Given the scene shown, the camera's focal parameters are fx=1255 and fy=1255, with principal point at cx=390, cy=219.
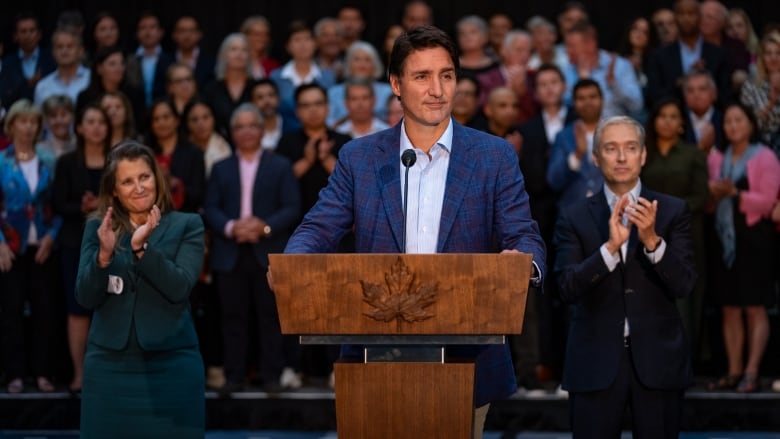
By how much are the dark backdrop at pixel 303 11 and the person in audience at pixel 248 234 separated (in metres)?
2.65

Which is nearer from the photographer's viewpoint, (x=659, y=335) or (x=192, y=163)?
(x=659, y=335)

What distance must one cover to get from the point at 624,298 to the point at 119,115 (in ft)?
13.5

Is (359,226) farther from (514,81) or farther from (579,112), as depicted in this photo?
(514,81)

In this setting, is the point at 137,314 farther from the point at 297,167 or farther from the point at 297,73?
the point at 297,73

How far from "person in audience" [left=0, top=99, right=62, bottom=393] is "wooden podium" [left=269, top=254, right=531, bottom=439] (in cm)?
478

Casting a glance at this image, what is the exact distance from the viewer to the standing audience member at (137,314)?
14.7 feet

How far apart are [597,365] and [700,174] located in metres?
3.05

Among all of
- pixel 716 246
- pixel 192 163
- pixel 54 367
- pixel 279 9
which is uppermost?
pixel 279 9

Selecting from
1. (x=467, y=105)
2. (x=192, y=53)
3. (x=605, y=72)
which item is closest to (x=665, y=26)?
(x=605, y=72)

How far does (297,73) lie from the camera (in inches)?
346

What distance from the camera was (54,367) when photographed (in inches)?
304

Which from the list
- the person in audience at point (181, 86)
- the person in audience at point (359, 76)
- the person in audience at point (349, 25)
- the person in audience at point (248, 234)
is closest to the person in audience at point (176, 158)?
the person in audience at point (248, 234)

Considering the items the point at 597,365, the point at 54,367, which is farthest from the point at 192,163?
the point at 597,365

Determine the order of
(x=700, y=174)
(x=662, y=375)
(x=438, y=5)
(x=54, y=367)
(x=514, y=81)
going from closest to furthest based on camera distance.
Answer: (x=662, y=375), (x=700, y=174), (x=54, y=367), (x=514, y=81), (x=438, y=5)
